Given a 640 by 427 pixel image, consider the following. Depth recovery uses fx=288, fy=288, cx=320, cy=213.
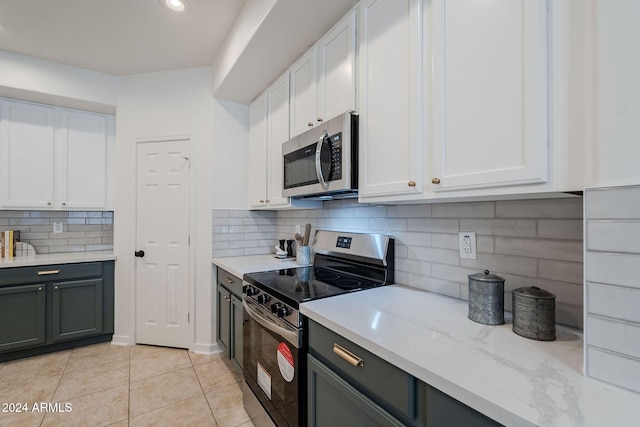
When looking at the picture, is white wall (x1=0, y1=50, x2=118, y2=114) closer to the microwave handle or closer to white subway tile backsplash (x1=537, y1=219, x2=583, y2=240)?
the microwave handle

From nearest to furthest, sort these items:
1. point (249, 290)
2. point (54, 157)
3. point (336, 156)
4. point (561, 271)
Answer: point (561, 271) → point (336, 156) → point (249, 290) → point (54, 157)

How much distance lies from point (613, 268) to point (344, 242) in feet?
4.55

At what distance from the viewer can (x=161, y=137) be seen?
9.16 ft

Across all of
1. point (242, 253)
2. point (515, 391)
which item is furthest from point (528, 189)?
point (242, 253)

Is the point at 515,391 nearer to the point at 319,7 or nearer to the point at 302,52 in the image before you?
the point at 319,7

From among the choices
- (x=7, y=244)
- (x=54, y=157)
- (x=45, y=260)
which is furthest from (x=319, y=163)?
(x=7, y=244)

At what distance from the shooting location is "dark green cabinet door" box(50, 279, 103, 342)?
2.63 meters

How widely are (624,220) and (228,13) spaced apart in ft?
7.92

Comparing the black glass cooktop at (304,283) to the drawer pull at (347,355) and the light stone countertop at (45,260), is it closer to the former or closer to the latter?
the drawer pull at (347,355)

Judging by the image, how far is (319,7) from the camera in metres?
1.53

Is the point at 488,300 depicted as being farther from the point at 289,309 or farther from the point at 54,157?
the point at 54,157

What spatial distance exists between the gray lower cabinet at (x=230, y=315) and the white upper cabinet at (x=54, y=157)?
1.77m

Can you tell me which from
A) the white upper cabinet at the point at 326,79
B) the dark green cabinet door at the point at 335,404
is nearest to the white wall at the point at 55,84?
the white upper cabinet at the point at 326,79

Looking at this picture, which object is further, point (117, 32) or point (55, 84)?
point (55, 84)
